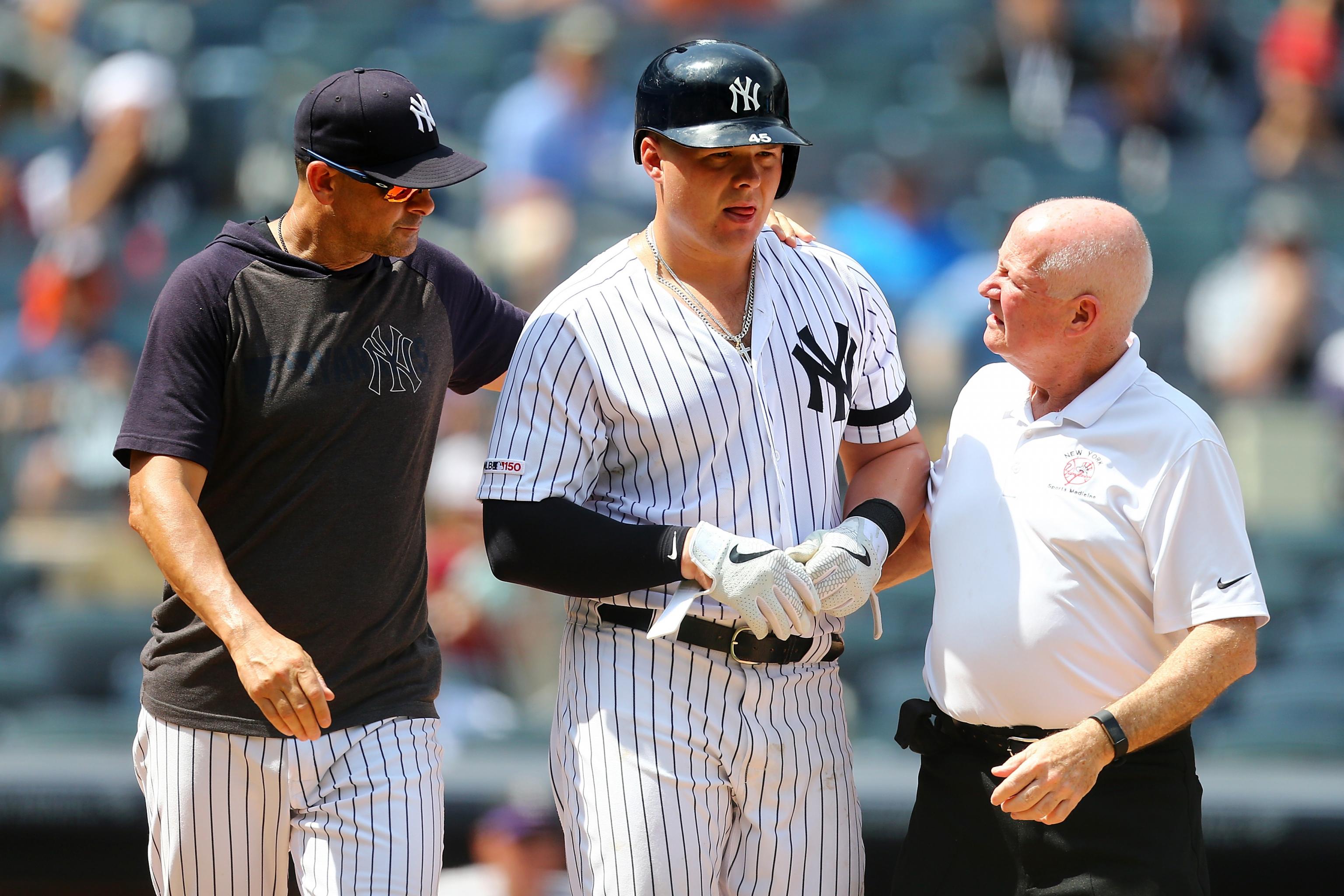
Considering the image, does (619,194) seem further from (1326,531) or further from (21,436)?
(1326,531)

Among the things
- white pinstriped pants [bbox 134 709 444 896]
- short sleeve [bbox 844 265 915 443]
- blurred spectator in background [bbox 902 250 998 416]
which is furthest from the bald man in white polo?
blurred spectator in background [bbox 902 250 998 416]

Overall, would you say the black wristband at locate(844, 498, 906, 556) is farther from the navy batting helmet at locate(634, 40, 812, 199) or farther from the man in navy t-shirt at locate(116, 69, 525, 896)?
the man in navy t-shirt at locate(116, 69, 525, 896)

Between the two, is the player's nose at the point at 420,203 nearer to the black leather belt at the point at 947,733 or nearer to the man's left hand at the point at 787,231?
the man's left hand at the point at 787,231

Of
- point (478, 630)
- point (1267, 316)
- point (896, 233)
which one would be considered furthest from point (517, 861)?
point (1267, 316)

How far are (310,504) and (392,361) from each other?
0.90ft

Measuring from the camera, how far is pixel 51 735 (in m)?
5.20

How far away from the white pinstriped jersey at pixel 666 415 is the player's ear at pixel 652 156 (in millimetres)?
156

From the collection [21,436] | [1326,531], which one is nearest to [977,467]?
[1326,531]

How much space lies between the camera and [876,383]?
2812 millimetres

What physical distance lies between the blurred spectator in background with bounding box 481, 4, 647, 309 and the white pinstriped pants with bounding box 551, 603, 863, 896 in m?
4.60

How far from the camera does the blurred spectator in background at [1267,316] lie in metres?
6.13

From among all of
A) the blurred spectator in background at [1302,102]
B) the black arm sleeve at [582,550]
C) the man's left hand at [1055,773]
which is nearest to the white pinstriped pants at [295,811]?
the black arm sleeve at [582,550]

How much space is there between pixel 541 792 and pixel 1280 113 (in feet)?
17.0

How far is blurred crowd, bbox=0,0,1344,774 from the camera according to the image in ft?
19.2
